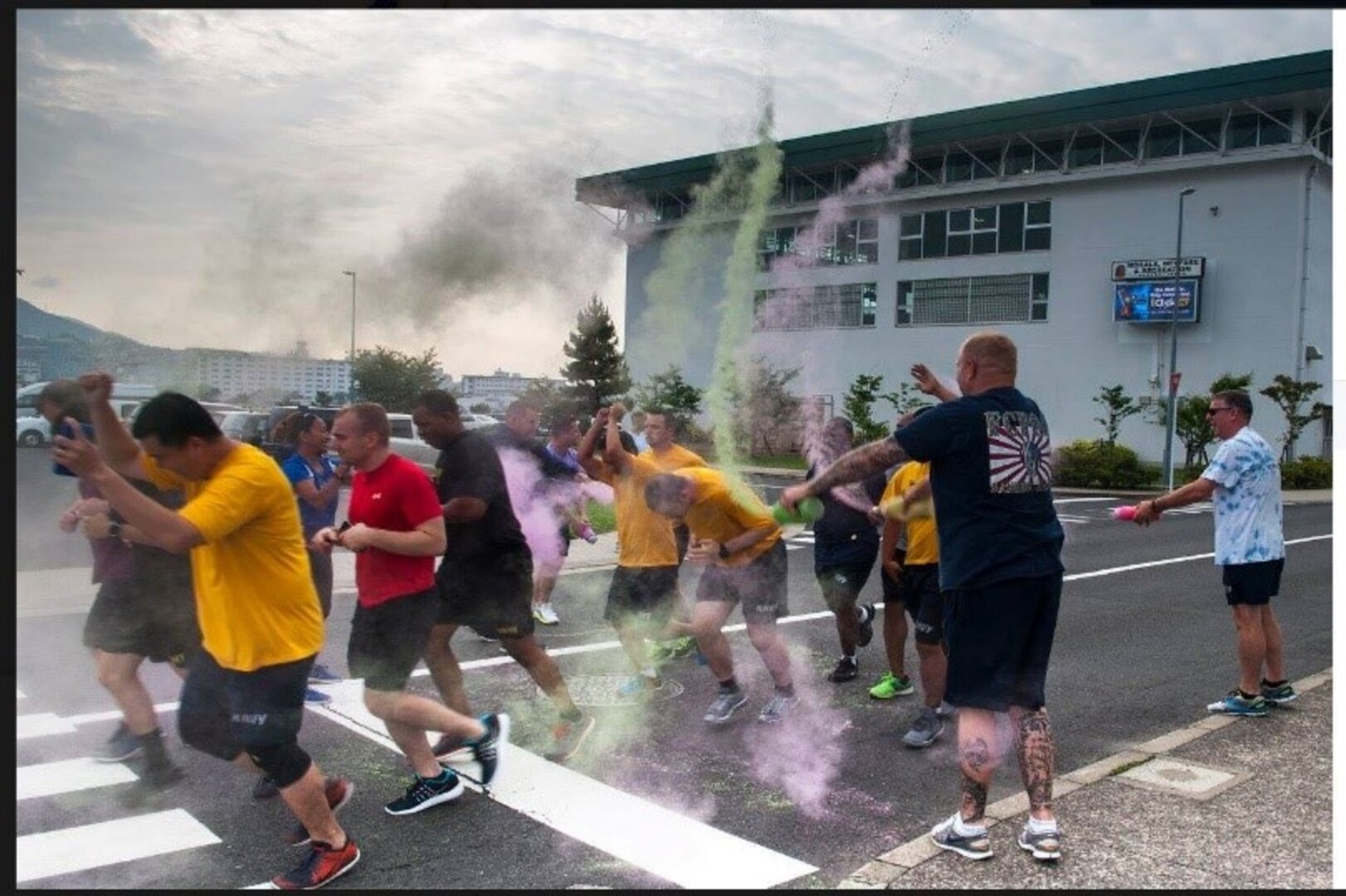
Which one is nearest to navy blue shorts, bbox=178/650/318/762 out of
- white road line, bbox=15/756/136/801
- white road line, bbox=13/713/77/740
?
white road line, bbox=15/756/136/801

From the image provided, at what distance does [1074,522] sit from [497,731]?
14.2 meters

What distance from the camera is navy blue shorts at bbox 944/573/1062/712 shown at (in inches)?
162

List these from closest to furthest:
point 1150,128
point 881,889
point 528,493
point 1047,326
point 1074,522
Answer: point 881,889, point 528,493, point 1150,128, point 1047,326, point 1074,522

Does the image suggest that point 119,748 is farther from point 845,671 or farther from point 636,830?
point 845,671

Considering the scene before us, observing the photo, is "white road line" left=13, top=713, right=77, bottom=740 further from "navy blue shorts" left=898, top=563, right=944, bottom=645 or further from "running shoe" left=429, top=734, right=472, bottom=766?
"navy blue shorts" left=898, top=563, right=944, bottom=645

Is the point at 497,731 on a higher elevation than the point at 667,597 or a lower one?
lower

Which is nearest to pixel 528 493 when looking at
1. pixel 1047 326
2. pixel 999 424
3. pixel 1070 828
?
pixel 999 424

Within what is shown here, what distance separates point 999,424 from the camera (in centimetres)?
411

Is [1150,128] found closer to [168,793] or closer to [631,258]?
[631,258]

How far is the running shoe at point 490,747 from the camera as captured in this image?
4.79m

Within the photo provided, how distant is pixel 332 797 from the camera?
172 inches

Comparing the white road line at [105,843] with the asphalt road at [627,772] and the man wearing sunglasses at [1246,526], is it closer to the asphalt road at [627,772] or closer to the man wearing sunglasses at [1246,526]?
the asphalt road at [627,772]

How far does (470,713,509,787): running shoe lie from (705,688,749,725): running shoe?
4.25 feet

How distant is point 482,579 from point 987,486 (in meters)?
2.40
